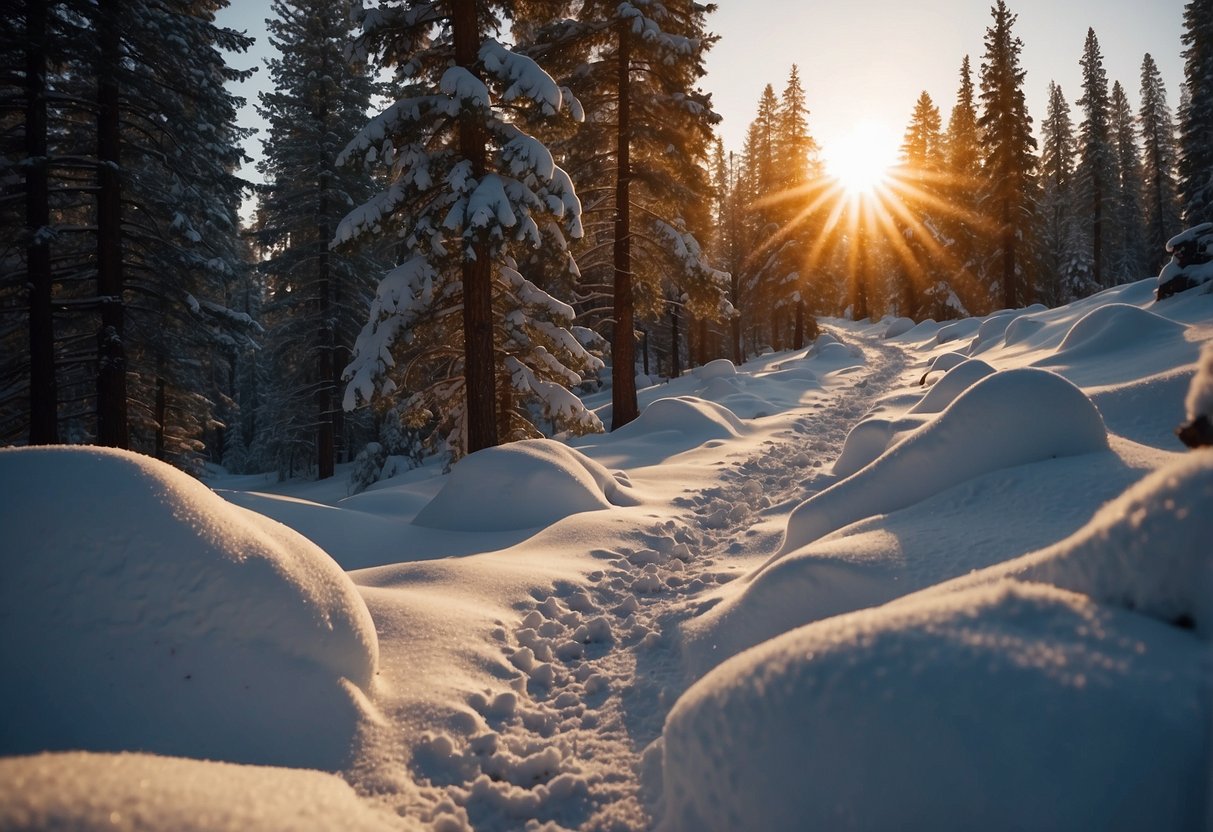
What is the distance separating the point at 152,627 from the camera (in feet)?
8.15

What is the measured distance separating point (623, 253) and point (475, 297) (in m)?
5.75

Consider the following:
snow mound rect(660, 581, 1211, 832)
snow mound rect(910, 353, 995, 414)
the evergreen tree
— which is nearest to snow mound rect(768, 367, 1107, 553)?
snow mound rect(660, 581, 1211, 832)

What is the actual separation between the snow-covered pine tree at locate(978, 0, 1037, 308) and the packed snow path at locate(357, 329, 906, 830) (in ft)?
108

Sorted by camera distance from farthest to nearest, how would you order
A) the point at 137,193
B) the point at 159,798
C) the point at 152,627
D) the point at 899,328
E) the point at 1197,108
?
the point at 899,328 < the point at 1197,108 < the point at 137,193 < the point at 152,627 < the point at 159,798

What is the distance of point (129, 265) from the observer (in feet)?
36.8

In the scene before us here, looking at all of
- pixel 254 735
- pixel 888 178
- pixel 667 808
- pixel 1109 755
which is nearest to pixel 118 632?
pixel 254 735

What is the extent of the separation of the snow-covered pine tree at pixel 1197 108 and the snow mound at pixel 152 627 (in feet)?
124

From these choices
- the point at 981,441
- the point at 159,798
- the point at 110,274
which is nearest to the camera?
the point at 159,798

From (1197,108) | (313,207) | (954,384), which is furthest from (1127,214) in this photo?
(313,207)

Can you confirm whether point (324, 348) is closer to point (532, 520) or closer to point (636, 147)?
point (636, 147)

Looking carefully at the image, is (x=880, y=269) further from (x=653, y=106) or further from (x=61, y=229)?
(x=61, y=229)

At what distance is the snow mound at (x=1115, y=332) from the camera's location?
8.45m

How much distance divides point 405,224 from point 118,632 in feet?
24.8

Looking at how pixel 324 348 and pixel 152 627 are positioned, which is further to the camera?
pixel 324 348
